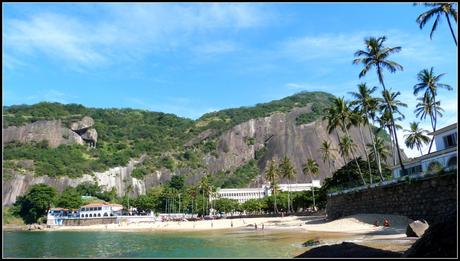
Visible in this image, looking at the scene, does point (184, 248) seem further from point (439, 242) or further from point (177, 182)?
point (177, 182)

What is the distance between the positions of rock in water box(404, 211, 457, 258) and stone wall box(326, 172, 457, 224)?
56.4 feet

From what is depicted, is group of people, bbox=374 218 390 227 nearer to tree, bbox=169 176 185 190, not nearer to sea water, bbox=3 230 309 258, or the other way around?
sea water, bbox=3 230 309 258

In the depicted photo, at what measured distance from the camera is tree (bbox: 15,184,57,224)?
13488cm

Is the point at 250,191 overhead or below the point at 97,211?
overhead

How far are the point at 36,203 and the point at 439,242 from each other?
143 metres

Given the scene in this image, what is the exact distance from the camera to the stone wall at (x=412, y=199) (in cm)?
3055

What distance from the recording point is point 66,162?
19212cm

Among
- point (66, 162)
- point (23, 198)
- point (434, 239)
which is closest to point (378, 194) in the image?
point (434, 239)

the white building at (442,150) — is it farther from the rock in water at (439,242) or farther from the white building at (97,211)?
the white building at (97,211)

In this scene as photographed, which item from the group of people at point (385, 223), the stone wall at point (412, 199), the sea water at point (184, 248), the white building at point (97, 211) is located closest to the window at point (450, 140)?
the stone wall at point (412, 199)

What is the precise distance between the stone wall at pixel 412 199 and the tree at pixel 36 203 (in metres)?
114

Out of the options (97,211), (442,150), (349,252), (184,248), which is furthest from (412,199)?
(97,211)

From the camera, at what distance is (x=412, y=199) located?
36.0 meters

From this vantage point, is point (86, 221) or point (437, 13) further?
point (86, 221)
